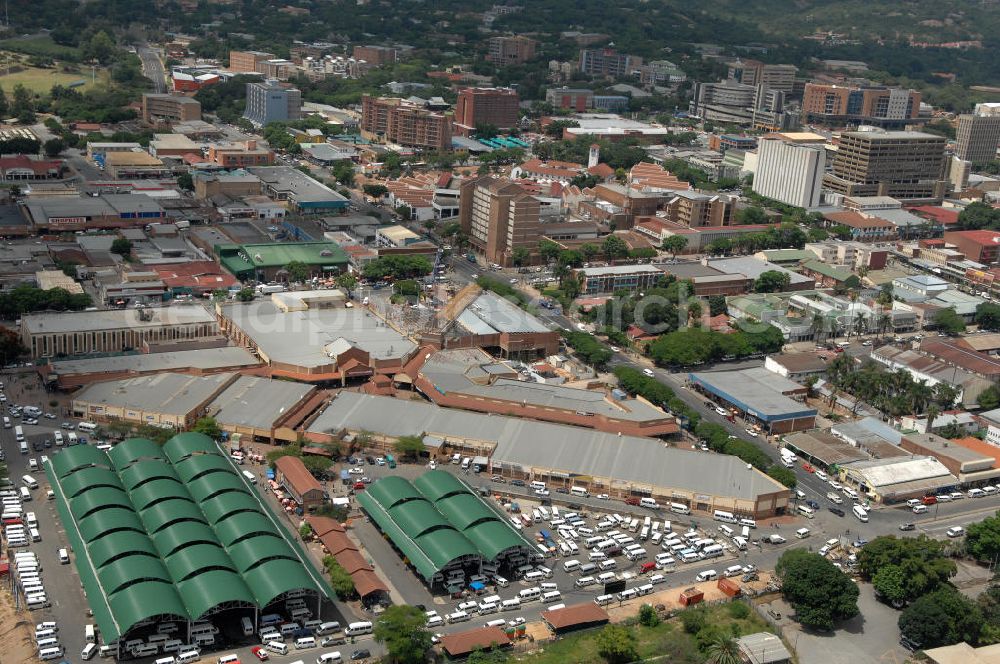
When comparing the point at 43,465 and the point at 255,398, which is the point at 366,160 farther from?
the point at 43,465

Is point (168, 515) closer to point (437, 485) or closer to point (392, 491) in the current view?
point (392, 491)

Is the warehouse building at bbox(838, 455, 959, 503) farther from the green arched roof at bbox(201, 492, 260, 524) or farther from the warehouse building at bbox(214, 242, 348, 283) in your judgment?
the warehouse building at bbox(214, 242, 348, 283)

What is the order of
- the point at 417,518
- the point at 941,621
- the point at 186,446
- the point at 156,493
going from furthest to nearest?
the point at 186,446
the point at 156,493
the point at 417,518
the point at 941,621

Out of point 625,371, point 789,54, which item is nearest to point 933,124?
point 789,54

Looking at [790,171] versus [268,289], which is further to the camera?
[790,171]

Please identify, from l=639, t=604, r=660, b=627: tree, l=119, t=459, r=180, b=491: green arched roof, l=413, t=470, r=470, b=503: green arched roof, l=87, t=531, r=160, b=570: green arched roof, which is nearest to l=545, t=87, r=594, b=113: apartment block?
l=413, t=470, r=470, b=503: green arched roof

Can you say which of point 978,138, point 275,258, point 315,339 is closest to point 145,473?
point 315,339
